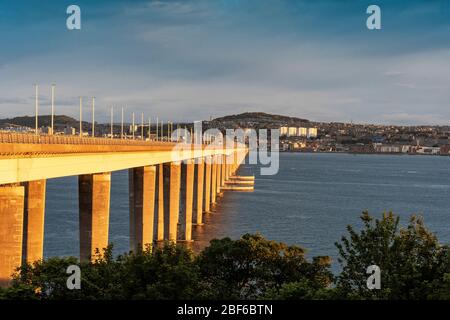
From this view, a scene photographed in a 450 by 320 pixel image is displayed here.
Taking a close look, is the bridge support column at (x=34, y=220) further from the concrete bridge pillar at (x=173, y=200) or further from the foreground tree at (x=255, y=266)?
the concrete bridge pillar at (x=173, y=200)

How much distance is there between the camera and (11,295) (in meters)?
18.1

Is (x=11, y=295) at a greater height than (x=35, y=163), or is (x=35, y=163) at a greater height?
(x=35, y=163)

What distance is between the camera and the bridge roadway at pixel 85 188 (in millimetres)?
26875

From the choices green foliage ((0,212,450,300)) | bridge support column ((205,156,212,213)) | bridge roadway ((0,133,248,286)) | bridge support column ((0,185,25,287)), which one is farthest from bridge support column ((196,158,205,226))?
green foliage ((0,212,450,300))

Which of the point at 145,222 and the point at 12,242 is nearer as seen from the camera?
the point at 12,242

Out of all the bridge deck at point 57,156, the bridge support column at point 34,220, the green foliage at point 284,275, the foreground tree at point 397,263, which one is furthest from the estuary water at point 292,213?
the foreground tree at point 397,263

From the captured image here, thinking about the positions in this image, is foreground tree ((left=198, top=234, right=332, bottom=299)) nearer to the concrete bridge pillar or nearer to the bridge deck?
the bridge deck

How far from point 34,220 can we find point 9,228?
467 centimetres

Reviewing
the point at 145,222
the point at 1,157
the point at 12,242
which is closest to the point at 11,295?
the point at 1,157

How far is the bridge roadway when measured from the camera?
2688 centimetres

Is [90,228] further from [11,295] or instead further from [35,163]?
[11,295]

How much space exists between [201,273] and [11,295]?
336 inches

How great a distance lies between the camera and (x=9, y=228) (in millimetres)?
26906

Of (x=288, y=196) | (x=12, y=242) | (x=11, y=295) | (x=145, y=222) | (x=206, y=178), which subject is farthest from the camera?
(x=288, y=196)
